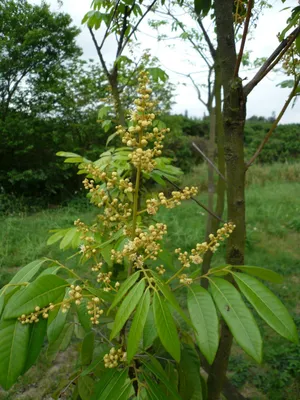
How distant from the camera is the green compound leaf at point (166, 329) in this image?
780mm

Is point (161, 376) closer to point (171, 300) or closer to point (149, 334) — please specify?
point (149, 334)

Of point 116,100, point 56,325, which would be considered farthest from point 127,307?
point 116,100

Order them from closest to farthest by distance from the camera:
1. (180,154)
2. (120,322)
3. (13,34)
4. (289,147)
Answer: (120,322) < (13,34) < (180,154) < (289,147)

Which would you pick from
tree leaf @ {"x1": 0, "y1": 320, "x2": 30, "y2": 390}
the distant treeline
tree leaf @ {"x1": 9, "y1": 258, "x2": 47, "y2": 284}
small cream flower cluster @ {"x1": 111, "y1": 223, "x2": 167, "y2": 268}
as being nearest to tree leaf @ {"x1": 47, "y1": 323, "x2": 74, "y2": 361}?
tree leaf @ {"x1": 9, "y1": 258, "x2": 47, "y2": 284}

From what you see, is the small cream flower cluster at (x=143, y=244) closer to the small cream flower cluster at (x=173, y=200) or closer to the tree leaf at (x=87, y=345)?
the small cream flower cluster at (x=173, y=200)

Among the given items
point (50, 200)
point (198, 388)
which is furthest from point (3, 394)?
point (50, 200)

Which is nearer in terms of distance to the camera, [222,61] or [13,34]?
[222,61]

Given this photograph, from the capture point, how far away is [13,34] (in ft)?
37.8

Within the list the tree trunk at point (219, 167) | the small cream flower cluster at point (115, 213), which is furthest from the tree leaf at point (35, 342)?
the tree trunk at point (219, 167)

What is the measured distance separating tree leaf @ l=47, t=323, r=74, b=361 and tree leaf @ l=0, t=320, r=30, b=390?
42 cm

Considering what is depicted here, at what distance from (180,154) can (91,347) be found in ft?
41.5

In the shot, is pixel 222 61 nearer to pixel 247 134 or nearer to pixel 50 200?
pixel 50 200

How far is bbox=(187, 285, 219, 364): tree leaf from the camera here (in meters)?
0.83

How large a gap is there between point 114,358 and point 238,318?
40 centimetres
